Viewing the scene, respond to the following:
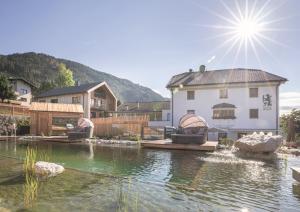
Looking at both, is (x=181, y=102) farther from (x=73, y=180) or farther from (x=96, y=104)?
(x=73, y=180)

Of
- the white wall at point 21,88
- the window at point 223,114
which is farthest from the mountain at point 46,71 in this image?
the window at point 223,114

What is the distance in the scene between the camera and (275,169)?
12.0 m

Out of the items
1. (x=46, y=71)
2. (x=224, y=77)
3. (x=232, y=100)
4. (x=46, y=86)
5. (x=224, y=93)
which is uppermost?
(x=46, y=71)

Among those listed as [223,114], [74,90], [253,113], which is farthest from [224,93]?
[74,90]

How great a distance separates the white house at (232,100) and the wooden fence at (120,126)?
6.69m

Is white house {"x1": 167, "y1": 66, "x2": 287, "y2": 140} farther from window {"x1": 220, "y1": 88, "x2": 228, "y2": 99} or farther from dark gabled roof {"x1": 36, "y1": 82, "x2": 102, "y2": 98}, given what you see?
dark gabled roof {"x1": 36, "y1": 82, "x2": 102, "y2": 98}

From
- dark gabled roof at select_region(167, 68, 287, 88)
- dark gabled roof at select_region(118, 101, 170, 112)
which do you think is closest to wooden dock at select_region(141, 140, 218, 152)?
dark gabled roof at select_region(167, 68, 287, 88)

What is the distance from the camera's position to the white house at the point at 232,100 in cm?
2916

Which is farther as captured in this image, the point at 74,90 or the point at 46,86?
the point at 46,86

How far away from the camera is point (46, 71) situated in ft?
322

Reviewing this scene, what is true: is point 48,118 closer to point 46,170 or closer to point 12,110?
point 12,110

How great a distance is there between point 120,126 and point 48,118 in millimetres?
9325

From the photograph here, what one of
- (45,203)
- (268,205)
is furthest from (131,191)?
(268,205)

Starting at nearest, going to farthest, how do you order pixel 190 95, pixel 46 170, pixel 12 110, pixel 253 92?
pixel 46 170 → pixel 253 92 → pixel 190 95 → pixel 12 110
